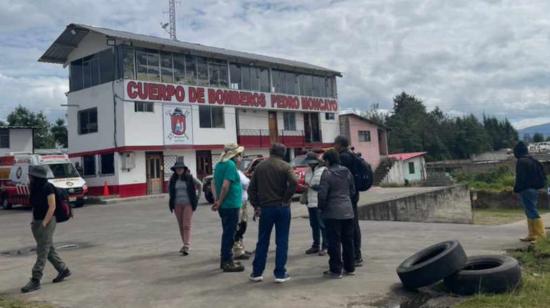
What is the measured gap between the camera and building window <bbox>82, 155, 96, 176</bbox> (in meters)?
30.5

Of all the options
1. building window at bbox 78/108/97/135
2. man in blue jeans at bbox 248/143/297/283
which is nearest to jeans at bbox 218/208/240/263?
man in blue jeans at bbox 248/143/297/283

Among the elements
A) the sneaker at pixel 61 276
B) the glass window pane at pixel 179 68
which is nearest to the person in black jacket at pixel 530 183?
the sneaker at pixel 61 276

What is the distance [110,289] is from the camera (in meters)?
6.70

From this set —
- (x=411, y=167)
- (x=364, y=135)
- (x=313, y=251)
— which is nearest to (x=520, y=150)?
(x=313, y=251)

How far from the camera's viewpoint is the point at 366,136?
147 ft

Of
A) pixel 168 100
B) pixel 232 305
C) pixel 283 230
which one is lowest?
pixel 232 305

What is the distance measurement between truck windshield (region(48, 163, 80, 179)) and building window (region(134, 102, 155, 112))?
6219 millimetres

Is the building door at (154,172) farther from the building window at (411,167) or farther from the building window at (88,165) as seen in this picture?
the building window at (411,167)

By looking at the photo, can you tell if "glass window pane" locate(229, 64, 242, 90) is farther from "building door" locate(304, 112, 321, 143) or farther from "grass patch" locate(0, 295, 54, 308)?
"grass patch" locate(0, 295, 54, 308)

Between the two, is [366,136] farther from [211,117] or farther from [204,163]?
[204,163]

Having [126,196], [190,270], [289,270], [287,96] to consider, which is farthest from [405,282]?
[287,96]

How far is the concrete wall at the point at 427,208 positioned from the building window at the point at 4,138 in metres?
26.8

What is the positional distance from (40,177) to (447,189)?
2114cm

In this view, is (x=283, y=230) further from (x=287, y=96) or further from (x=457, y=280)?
(x=287, y=96)
